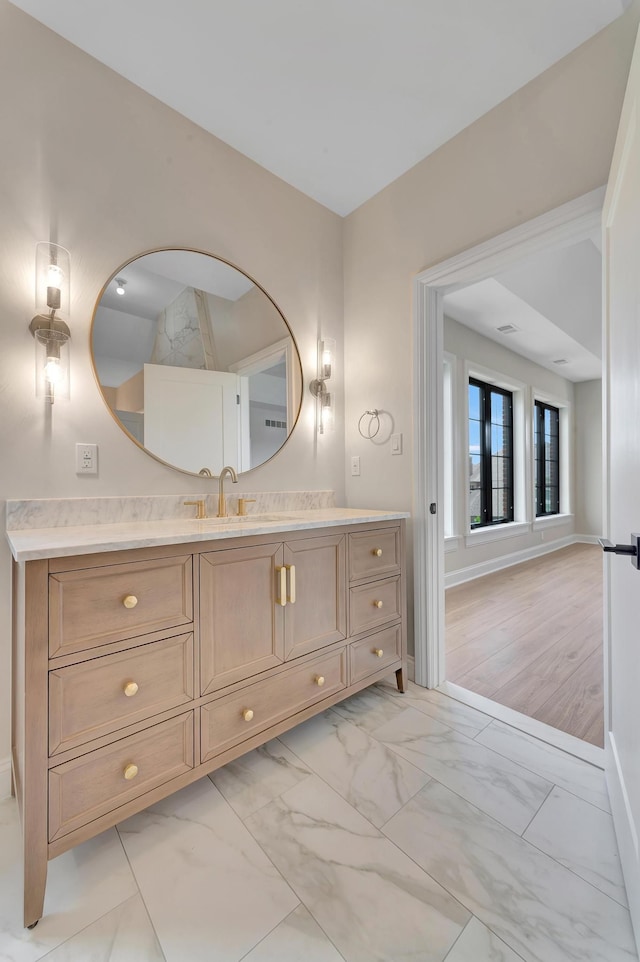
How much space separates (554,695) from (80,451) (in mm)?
2420

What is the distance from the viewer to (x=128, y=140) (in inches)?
67.2

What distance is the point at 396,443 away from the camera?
2.20m

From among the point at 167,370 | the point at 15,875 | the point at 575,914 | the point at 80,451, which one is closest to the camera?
the point at 575,914

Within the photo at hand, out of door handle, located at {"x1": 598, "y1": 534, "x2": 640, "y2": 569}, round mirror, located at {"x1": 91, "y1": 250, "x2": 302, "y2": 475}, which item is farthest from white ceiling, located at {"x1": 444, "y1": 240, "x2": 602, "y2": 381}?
door handle, located at {"x1": 598, "y1": 534, "x2": 640, "y2": 569}

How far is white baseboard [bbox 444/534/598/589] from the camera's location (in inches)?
158

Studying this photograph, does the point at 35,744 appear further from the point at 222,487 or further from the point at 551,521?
the point at 551,521

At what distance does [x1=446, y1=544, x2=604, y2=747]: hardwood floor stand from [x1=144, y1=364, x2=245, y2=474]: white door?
1724 mm

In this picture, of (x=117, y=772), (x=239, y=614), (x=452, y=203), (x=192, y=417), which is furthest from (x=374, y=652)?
(x=452, y=203)

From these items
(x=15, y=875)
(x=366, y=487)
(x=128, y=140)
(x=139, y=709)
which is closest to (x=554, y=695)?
(x=366, y=487)

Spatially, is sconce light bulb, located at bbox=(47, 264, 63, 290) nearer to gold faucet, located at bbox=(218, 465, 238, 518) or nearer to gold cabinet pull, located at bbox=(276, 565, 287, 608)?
gold faucet, located at bbox=(218, 465, 238, 518)

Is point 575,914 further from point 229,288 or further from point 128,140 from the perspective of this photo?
point 128,140

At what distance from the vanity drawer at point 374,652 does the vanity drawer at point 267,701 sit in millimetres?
67

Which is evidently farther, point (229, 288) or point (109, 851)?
point (229, 288)

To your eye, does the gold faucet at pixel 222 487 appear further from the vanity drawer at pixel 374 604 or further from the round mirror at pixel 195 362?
the vanity drawer at pixel 374 604
